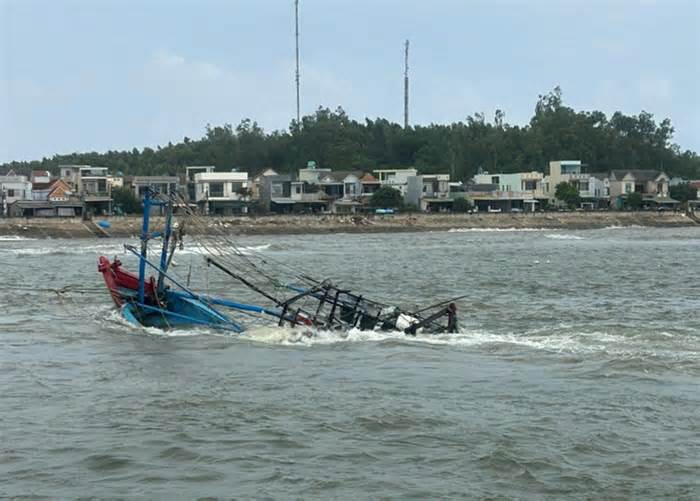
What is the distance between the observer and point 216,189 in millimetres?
114188

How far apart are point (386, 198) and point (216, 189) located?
18252mm

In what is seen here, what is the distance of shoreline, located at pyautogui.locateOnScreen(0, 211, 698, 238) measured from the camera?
90.7m

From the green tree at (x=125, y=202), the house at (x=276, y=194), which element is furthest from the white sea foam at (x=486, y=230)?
the green tree at (x=125, y=202)

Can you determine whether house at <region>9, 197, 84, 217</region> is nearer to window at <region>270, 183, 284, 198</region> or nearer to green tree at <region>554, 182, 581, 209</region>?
window at <region>270, 183, 284, 198</region>

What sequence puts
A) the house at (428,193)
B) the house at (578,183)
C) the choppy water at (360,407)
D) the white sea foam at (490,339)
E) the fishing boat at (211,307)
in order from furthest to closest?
the house at (578,183), the house at (428,193), the fishing boat at (211,307), the white sea foam at (490,339), the choppy water at (360,407)

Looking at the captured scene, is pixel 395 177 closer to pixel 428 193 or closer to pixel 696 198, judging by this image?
Result: pixel 428 193

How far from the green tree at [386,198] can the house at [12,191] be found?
116ft

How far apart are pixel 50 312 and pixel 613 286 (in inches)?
853

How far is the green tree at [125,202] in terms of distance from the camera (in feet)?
351

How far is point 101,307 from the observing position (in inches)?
1323

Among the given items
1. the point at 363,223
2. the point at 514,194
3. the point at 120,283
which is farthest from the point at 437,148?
the point at 120,283

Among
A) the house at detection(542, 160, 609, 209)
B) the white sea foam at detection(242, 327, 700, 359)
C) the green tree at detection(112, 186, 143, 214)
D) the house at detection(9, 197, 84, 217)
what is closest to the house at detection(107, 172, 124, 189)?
the green tree at detection(112, 186, 143, 214)

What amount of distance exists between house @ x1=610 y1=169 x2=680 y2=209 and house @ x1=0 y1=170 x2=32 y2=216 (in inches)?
2605

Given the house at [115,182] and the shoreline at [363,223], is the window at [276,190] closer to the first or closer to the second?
the shoreline at [363,223]
